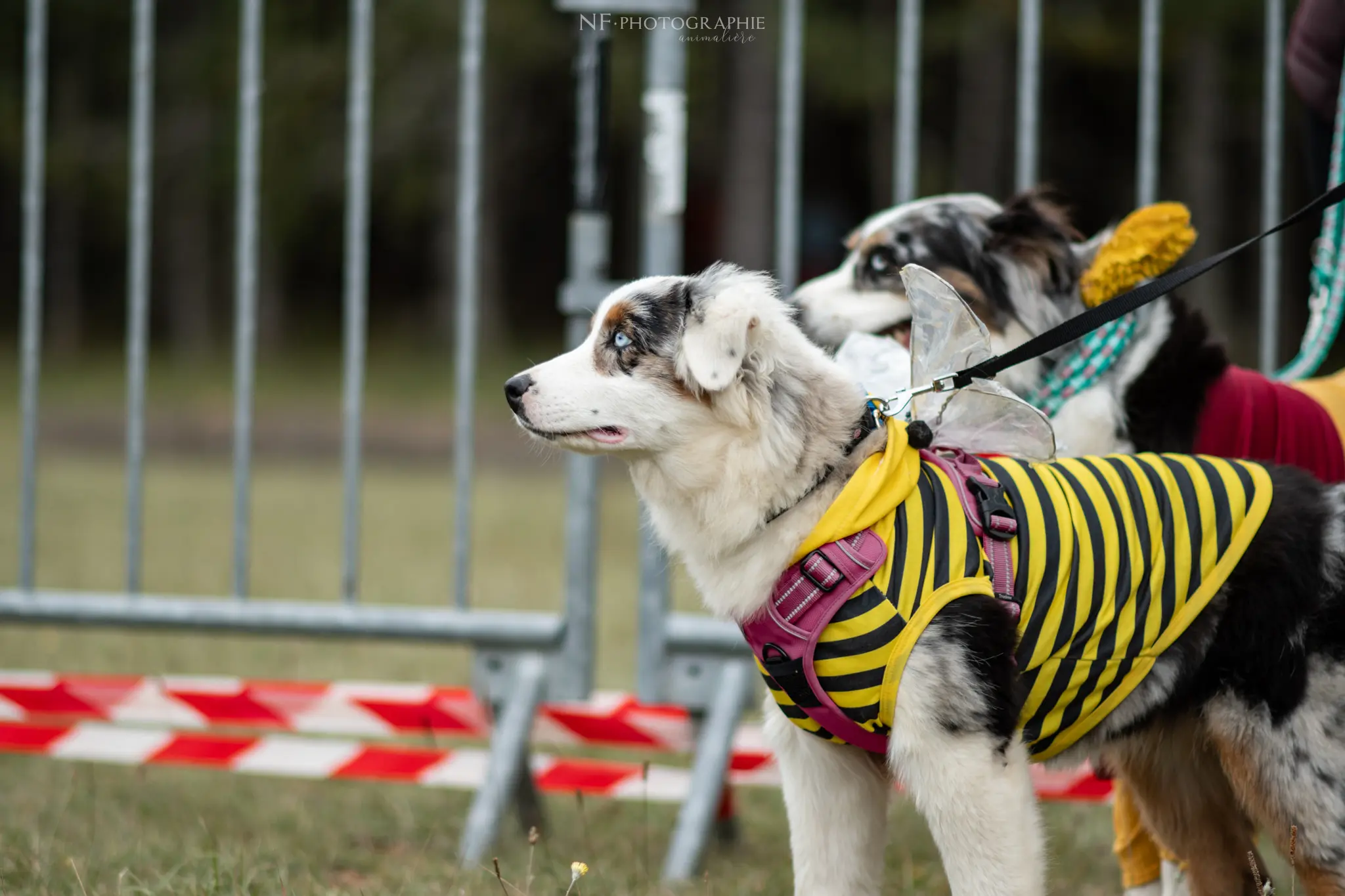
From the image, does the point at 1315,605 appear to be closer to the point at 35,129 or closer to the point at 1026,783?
the point at 1026,783

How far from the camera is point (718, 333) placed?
9.05 ft

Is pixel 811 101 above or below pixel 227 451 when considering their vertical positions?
above

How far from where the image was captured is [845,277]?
389cm

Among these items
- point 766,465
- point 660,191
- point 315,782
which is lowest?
point 315,782

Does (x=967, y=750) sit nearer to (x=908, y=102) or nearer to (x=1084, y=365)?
(x=1084, y=365)

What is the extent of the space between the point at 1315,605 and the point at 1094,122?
2429cm

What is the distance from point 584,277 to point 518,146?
2276 cm

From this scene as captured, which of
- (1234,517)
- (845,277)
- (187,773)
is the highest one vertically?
(845,277)

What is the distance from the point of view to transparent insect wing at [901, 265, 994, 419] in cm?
304

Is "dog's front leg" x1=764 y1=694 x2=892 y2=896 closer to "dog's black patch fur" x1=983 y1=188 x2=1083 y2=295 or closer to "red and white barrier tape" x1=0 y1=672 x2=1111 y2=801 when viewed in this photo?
"red and white barrier tape" x1=0 y1=672 x2=1111 y2=801

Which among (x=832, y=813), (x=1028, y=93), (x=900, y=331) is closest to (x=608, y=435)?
(x=832, y=813)

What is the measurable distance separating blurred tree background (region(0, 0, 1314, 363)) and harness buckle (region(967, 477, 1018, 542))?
1439 cm

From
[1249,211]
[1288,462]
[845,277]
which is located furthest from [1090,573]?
[1249,211]

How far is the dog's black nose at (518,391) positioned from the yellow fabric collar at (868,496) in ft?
2.18
